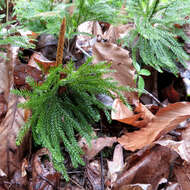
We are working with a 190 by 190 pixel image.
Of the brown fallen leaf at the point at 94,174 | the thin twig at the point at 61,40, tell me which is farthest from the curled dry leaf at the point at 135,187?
the thin twig at the point at 61,40

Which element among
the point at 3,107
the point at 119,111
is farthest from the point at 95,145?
the point at 3,107

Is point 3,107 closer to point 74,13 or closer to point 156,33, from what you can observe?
point 74,13

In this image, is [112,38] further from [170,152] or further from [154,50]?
[170,152]

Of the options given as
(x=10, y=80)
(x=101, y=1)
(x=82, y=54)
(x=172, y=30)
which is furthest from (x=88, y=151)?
(x=172, y=30)

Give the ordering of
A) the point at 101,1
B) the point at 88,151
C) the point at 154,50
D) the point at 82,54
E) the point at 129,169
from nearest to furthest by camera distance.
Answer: the point at 129,169, the point at 88,151, the point at 101,1, the point at 154,50, the point at 82,54

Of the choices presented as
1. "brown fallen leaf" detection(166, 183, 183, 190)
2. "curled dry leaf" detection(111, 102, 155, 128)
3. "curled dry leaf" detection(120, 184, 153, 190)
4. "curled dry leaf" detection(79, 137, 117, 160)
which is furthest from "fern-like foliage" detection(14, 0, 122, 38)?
"brown fallen leaf" detection(166, 183, 183, 190)

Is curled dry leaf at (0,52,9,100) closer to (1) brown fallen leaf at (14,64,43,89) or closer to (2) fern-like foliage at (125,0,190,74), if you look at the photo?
(1) brown fallen leaf at (14,64,43,89)
